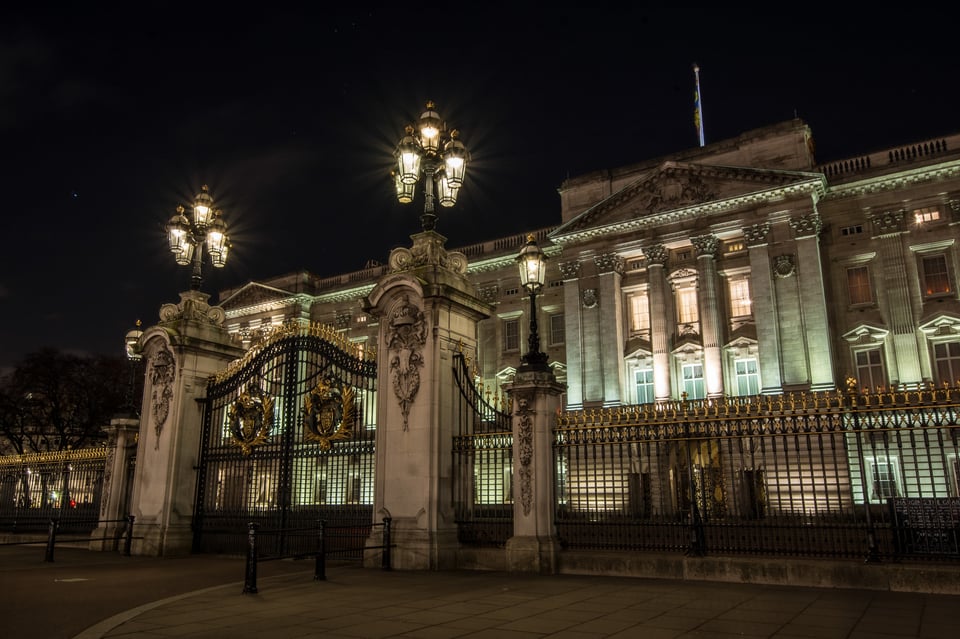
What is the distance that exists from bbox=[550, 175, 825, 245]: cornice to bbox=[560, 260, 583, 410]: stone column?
1.95 metres

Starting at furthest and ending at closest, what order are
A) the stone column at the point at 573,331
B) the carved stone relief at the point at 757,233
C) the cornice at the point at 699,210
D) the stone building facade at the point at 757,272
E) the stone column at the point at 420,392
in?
1. the stone column at the point at 573,331
2. the carved stone relief at the point at 757,233
3. the cornice at the point at 699,210
4. the stone building facade at the point at 757,272
5. the stone column at the point at 420,392

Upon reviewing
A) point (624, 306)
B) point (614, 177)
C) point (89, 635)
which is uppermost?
point (614, 177)

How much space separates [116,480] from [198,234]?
22.6ft

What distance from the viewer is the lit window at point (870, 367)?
39.5m

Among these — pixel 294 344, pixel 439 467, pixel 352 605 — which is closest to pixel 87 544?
pixel 294 344

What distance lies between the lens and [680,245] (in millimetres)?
45500

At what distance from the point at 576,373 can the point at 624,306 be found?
18.1 feet

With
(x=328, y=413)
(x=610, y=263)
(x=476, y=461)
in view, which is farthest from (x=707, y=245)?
(x=328, y=413)

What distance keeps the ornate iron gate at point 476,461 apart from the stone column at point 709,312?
30.0 metres

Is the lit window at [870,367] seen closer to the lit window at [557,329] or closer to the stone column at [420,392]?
the lit window at [557,329]

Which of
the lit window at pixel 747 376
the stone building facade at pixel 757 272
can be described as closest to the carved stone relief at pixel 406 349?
the stone building facade at pixel 757 272

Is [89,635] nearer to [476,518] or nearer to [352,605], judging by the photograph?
[352,605]

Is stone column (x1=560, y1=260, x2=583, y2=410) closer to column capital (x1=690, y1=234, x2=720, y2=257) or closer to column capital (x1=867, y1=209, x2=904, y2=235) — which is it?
column capital (x1=690, y1=234, x2=720, y2=257)

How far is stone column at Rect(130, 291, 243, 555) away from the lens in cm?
1678
